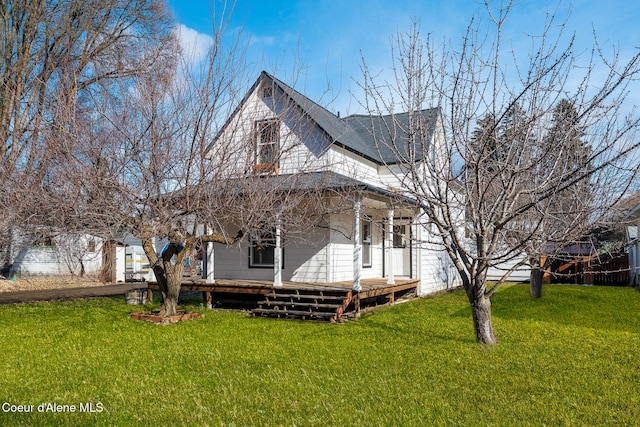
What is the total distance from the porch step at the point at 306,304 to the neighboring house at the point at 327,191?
39cm

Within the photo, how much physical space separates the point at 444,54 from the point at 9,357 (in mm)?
7343

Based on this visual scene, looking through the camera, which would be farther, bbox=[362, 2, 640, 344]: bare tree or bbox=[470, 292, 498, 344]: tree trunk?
bbox=[470, 292, 498, 344]: tree trunk

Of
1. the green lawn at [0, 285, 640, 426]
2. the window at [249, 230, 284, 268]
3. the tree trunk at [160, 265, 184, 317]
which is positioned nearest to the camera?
the green lawn at [0, 285, 640, 426]

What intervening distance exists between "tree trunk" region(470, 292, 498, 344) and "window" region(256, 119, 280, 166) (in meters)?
4.63

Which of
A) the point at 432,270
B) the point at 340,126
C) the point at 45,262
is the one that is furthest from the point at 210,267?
the point at 45,262

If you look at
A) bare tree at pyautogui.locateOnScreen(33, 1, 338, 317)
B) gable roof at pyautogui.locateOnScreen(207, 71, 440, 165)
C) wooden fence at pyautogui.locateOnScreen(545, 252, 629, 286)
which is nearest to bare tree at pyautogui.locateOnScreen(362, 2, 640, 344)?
gable roof at pyautogui.locateOnScreen(207, 71, 440, 165)

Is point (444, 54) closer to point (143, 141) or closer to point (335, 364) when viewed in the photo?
point (335, 364)

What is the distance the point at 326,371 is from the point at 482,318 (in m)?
2.73

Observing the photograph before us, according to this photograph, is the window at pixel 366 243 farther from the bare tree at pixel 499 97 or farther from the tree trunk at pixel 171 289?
the bare tree at pixel 499 97

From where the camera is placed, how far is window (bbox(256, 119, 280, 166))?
9.31 meters

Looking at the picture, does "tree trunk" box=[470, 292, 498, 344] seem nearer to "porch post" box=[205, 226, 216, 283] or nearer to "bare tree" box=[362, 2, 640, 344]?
"bare tree" box=[362, 2, 640, 344]

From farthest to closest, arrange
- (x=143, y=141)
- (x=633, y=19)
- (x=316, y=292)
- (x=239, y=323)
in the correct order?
(x=316, y=292), (x=239, y=323), (x=143, y=141), (x=633, y=19)

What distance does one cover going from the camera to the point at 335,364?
6.13 m

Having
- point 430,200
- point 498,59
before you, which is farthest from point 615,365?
point 498,59
